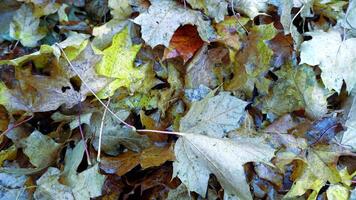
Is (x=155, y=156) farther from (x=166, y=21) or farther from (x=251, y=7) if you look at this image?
(x=251, y=7)

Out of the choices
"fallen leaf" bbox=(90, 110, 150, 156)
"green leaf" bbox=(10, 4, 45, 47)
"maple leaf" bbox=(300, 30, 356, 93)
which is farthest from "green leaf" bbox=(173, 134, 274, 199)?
"green leaf" bbox=(10, 4, 45, 47)

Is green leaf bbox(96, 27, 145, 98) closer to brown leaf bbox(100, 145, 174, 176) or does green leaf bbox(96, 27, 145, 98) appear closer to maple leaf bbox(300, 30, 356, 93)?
brown leaf bbox(100, 145, 174, 176)

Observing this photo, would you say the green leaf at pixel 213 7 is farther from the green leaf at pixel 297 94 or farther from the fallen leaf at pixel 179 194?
the fallen leaf at pixel 179 194

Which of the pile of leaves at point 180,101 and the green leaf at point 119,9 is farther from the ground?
the green leaf at point 119,9

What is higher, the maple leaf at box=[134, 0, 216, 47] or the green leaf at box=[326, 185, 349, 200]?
the maple leaf at box=[134, 0, 216, 47]

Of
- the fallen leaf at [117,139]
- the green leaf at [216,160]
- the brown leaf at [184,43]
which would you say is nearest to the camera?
the green leaf at [216,160]

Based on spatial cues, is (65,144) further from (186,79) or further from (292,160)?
(292,160)

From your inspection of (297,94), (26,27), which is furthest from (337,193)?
(26,27)

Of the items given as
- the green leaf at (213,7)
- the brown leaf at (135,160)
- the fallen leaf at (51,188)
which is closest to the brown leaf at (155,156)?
the brown leaf at (135,160)
